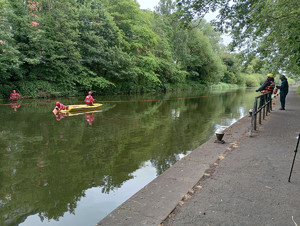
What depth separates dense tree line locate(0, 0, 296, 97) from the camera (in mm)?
20578

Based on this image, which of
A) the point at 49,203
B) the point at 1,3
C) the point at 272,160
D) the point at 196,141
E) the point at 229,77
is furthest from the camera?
the point at 229,77

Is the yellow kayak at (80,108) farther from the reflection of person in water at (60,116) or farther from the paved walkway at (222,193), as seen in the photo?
the paved walkway at (222,193)

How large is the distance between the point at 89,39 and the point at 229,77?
52.6 meters

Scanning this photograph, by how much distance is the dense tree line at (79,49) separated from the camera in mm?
20578

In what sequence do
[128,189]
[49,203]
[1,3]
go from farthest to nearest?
[1,3], [128,189], [49,203]

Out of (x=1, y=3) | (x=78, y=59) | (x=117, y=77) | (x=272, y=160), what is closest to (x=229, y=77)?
(x=117, y=77)

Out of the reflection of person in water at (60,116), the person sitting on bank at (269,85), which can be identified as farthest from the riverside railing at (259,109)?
the reflection of person in water at (60,116)

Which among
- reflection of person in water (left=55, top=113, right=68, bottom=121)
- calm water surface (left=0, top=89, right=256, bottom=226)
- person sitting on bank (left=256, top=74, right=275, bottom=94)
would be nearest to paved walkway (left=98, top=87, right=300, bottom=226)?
calm water surface (left=0, top=89, right=256, bottom=226)

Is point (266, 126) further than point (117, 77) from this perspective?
A: No

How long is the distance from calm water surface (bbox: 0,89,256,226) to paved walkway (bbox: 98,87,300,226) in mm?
878

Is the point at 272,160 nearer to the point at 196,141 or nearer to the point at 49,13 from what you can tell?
the point at 196,141

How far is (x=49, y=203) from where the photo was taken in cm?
414

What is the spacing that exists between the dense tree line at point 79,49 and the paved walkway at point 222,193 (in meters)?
11.7

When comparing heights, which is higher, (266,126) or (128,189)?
(266,126)
